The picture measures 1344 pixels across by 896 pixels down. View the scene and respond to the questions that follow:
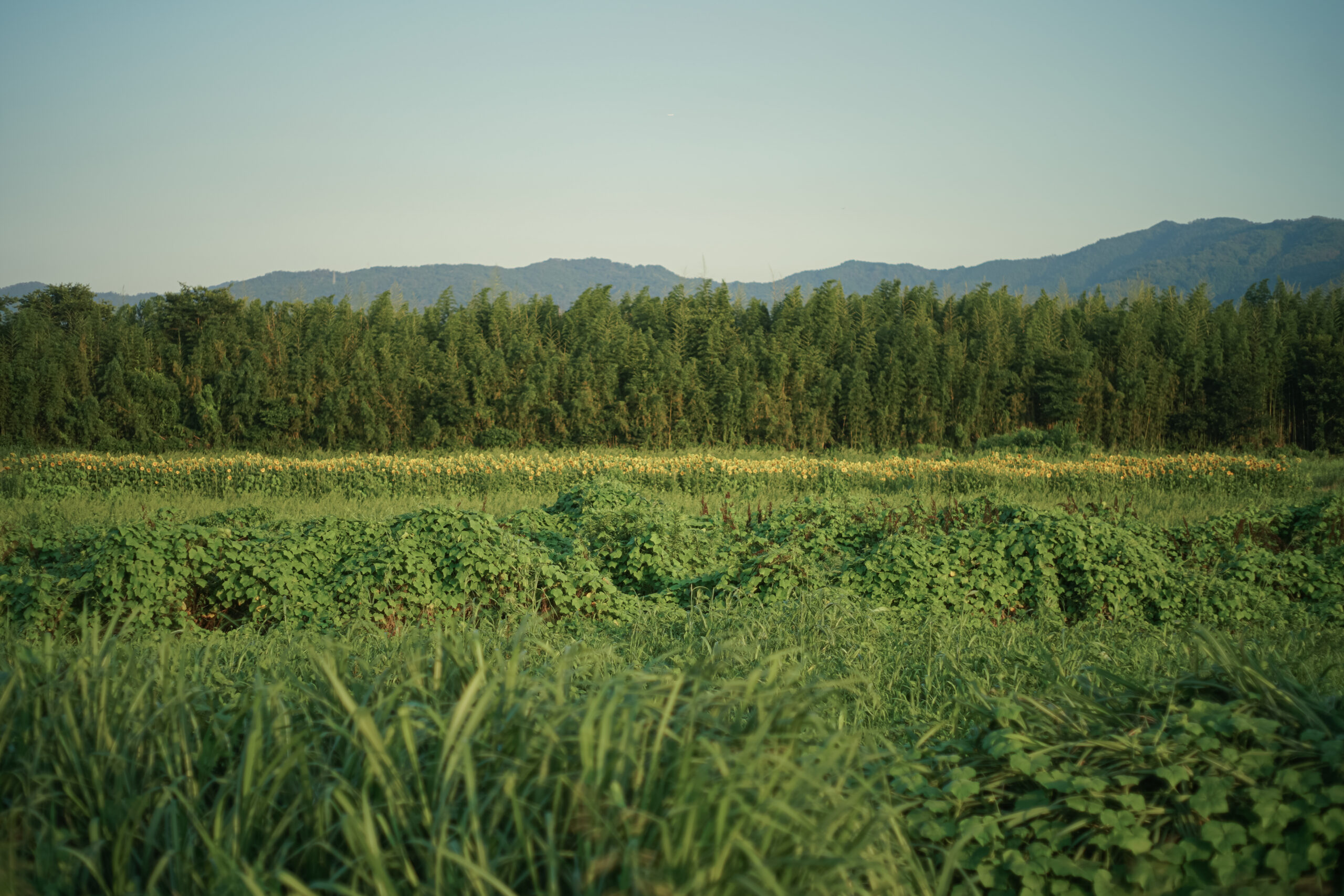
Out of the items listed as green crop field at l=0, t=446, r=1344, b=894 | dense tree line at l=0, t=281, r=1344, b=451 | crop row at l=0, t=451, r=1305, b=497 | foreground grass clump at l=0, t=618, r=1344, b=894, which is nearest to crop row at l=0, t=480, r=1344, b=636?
green crop field at l=0, t=446, r=1344, b=894

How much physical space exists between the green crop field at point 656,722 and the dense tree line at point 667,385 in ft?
64.2

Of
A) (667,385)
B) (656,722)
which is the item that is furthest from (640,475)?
(656,722)

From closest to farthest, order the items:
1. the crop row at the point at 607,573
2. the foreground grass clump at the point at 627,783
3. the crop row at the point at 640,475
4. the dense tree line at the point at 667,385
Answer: the foreground grass clump at the point at 627,783
the crop row at the point at 607,573
the crop row at the point at 640,475
the dense tree line at the point at 667,385

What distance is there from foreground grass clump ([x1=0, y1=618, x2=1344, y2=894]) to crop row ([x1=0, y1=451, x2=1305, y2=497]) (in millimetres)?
12576

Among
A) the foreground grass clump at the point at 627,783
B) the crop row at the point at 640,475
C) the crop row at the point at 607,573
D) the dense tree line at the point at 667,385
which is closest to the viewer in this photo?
the foreground grass clump at the point at 627,783

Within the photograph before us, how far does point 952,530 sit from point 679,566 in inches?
112

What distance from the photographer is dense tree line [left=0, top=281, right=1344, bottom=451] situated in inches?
992

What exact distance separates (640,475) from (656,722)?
14756 millimetres

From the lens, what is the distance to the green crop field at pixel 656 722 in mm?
1734

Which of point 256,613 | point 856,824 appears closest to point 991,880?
point 856,824

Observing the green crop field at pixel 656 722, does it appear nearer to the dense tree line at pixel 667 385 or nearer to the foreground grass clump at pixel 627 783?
the foreground grass clump at pixel 627 783

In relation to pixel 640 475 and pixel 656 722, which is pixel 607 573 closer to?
pixel 656 722

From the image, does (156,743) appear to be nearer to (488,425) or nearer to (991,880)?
(991,880)

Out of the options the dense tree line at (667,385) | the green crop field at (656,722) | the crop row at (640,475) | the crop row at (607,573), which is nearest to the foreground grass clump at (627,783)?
the green crop field at (656,722)
